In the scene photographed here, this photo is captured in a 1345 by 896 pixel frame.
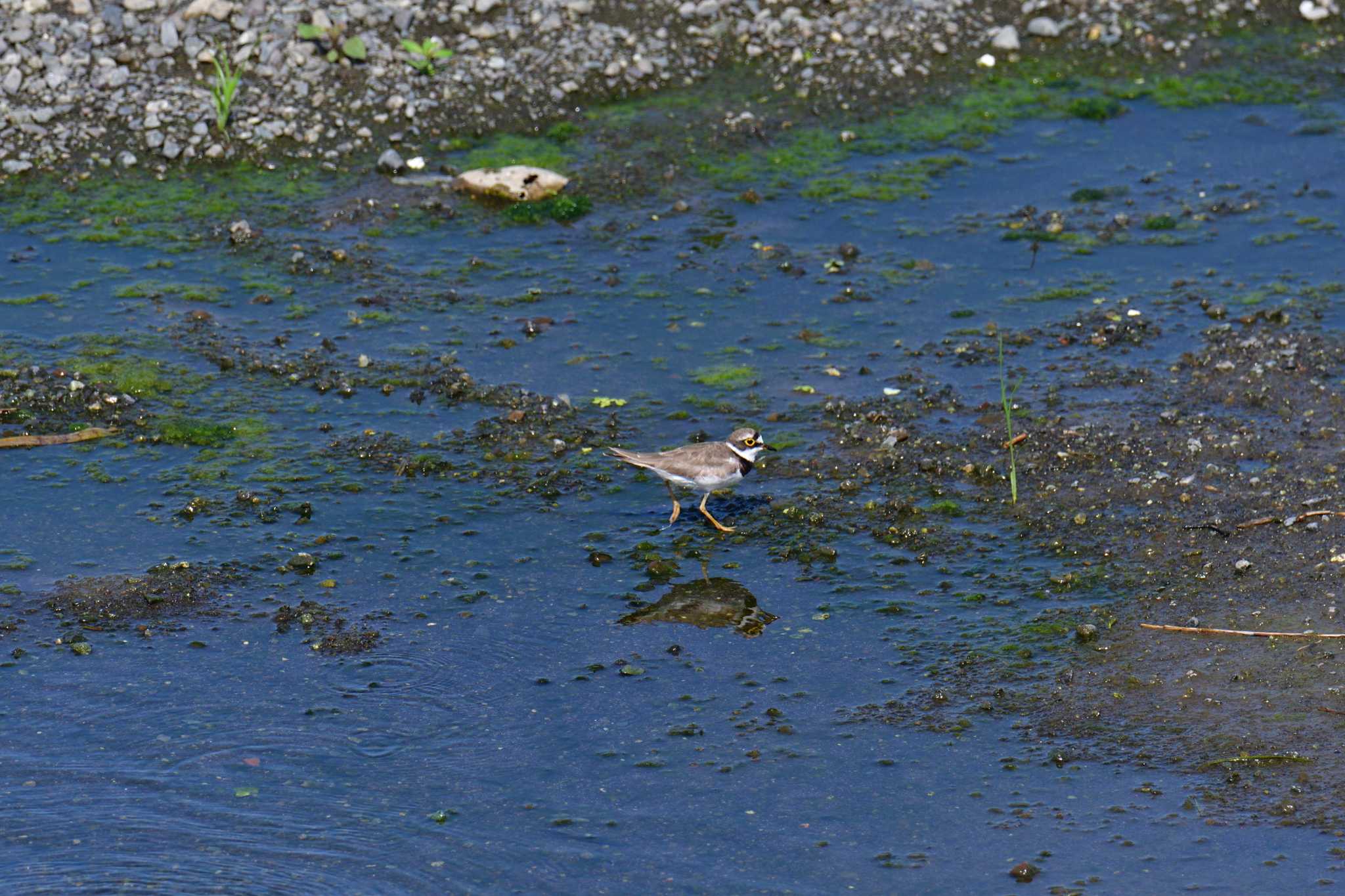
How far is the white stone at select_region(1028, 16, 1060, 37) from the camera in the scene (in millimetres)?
18859

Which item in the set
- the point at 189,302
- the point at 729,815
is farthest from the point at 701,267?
the point at 729,815

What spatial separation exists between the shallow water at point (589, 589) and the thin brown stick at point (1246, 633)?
67 cm

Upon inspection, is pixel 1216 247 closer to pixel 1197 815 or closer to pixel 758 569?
pixel 758 569

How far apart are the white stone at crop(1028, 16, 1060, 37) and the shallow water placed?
3050mm

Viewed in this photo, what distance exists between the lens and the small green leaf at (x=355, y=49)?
16938mm

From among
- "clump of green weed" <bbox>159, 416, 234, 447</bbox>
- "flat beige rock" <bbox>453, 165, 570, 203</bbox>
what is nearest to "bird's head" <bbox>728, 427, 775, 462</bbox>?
"clump of green weed" <bbox>159, 416, 234, 447</bbox>

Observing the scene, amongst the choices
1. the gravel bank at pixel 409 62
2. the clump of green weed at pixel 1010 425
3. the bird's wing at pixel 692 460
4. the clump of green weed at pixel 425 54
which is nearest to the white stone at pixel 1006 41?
the gravel bank at pixel 409 62

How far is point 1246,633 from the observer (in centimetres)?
944

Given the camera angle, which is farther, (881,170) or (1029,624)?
(881,170)

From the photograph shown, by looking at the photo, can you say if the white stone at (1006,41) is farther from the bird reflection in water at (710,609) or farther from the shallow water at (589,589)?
the bird reflection in water at (710,609)

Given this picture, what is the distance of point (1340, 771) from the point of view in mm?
8250

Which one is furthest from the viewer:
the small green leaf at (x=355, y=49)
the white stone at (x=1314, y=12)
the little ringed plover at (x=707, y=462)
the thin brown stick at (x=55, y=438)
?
the white stone at (x=1314, y=12)

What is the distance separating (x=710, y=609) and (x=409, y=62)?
938 cm

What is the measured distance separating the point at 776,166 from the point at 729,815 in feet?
31.8
